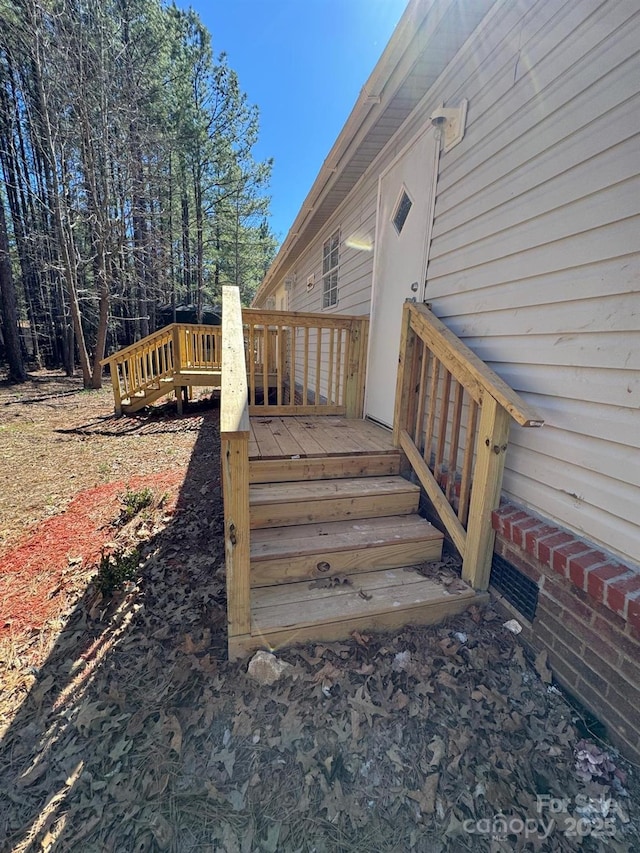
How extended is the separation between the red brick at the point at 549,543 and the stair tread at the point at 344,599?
1.61 ft

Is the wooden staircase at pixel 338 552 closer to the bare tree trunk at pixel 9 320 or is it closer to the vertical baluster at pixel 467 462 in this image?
the vertical baluster at pixel 467 462

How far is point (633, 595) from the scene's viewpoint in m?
1.32

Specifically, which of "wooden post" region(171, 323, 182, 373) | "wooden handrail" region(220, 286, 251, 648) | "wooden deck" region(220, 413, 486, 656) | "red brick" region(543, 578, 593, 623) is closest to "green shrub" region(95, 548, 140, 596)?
"wooden deck" region(220, 413, 486, 656)

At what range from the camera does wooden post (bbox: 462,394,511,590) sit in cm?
189

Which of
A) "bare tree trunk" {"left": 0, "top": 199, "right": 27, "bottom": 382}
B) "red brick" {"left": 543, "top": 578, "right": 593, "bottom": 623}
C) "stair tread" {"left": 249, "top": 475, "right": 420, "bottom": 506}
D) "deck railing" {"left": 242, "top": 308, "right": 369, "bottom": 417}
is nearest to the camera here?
"red brick" {"left": 543, "top": 578, "right": 593, "bottom": 623}

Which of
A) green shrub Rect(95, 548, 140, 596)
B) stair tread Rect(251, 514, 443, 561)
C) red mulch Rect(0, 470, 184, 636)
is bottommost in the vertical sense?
red mulch Rect(0, 470, 184, 636)

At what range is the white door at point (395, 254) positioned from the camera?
287 cm

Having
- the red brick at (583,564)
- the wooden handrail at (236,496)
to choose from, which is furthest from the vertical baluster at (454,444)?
the wooden handrail at (236,496)

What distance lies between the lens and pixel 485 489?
1.95 m

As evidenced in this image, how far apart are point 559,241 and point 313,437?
2045 mm

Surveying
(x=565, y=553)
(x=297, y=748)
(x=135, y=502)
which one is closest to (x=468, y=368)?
(x=565, y=553)

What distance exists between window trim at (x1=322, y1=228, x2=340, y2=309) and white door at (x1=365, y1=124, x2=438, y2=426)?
5.64ft

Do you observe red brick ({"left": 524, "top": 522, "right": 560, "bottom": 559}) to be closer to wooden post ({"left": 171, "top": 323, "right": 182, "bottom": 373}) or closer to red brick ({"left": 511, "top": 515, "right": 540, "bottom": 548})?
red brick ({"left": 511, "top": 515, "right": 540, "bottom": 548})

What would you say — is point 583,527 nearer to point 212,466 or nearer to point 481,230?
point 481,230
